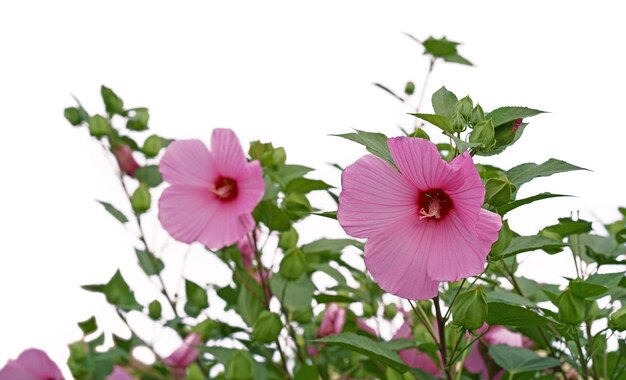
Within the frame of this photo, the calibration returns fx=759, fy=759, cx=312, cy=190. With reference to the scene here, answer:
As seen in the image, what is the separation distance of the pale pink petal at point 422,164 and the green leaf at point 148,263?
80cm

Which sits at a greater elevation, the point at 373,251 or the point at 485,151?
the point at 485,151

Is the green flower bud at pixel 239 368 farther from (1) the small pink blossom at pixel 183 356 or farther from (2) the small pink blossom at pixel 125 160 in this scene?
→ (2) the small pink blossom at pixel 125 160

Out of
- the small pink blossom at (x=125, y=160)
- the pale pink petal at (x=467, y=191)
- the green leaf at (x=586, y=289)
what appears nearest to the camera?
the pale pink petal at (x=467, y=191)

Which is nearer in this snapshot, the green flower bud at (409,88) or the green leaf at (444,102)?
the green leaf at (444,102)

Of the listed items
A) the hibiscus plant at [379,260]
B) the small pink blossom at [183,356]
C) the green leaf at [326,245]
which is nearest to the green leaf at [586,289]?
the hibiscus plant at [379,260]

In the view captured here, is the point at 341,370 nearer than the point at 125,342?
No

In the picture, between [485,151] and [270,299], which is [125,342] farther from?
[485,151]

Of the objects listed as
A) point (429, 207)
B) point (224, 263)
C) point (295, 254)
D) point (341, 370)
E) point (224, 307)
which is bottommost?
point (341, 370)

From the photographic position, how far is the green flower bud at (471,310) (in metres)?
0.74

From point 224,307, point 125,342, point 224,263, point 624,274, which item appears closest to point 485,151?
point 624,274

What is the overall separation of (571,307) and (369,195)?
26 centimetres

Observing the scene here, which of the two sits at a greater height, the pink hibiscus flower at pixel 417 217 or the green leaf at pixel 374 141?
the green leaf at pixel 374 141

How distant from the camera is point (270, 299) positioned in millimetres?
1229

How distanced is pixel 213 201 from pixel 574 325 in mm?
633
